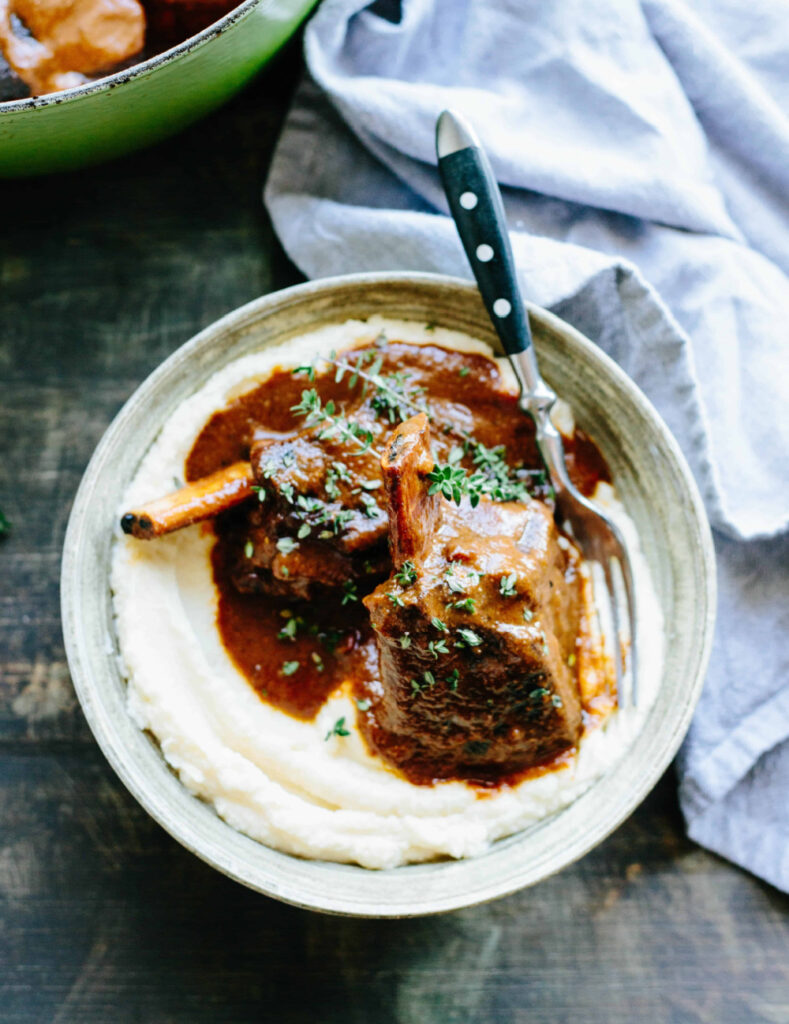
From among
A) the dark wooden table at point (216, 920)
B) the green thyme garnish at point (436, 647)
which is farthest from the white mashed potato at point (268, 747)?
the dark wooden table at point (216, 920)

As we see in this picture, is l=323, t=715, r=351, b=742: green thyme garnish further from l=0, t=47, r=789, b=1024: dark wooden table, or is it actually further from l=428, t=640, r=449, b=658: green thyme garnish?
l=0, t=47, r=789, b=1024: dark wooden table

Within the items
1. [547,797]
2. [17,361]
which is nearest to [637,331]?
[547,797]

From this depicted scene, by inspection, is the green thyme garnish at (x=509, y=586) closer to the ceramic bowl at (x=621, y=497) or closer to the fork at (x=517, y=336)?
the fork at (x=517, y=336)

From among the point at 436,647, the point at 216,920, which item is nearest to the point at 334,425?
the point at 436,647

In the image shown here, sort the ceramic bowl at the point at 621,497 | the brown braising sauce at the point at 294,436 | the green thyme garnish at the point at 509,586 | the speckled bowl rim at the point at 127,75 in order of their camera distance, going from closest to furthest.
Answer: the speckled bowl rim at the point at 127,75 < the green thyme garnish at the point at 509,586 < the ceramic bowl at the point at 621,497 < the brown braising sauce at the point at 294,436

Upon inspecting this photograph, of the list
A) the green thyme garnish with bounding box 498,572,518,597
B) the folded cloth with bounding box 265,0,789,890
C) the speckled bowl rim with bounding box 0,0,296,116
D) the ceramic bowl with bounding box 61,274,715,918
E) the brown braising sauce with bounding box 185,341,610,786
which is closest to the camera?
the speckled bowl rim with bounding box 0,0,296,116

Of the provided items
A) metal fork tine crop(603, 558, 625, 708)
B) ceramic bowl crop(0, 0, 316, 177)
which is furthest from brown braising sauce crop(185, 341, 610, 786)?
ceramic bowl crop(0, 0, 316, 177)

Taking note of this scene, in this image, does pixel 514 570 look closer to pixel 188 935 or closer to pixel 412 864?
pixel 412 864
